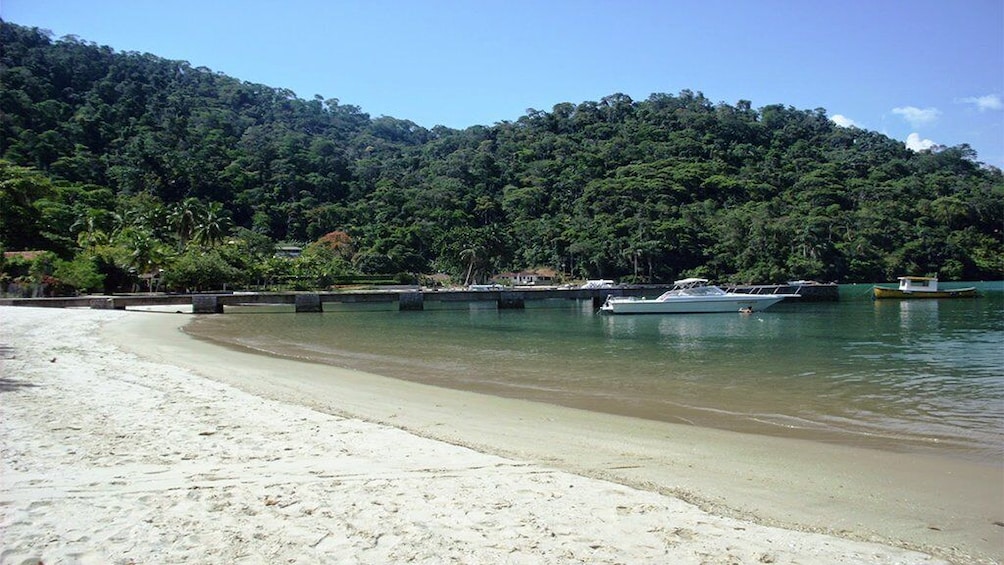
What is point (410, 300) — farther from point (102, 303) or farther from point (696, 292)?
point (696, 292)

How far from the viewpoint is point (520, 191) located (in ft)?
477

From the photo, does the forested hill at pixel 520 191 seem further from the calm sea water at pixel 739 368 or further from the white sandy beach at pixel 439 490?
the white sandy beach at pixel 439 490

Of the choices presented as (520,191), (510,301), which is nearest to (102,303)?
(510,301)

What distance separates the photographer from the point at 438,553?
5109mm

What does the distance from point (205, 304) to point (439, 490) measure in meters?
51.2

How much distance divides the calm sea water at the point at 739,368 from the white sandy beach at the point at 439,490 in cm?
243

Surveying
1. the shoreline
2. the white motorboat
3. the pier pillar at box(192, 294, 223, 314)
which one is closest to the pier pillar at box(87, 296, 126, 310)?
the pier pillar at box(192, 294, 223, 314)

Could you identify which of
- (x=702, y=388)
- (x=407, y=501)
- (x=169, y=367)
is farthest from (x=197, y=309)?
(x=407, y=501)

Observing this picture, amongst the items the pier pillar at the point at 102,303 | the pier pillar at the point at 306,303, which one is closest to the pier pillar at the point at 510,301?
the pier pillar at the point at 306,303

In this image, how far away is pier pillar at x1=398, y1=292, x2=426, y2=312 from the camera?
65250mm

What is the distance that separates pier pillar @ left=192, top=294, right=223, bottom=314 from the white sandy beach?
42.5 metres

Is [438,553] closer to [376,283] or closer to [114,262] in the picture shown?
[114,262]

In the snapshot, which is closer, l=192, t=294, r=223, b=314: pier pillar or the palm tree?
l=192, t=294, r=223, b=314: pier pillar

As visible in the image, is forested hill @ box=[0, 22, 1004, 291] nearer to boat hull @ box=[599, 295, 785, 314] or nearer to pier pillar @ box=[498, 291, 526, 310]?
pier pillar @ box=[498, 291, 526, 310]
